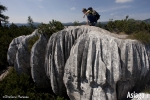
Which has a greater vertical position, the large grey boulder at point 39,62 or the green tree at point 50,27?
the green tree at point 50,27

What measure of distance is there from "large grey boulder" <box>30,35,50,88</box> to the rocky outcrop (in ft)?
4.44

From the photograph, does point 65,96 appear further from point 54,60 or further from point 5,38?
point 5,38

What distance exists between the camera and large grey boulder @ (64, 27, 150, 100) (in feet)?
37.4

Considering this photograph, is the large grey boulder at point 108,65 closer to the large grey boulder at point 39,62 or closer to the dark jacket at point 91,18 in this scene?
the dark jacket at point 91,18

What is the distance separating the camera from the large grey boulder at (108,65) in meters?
11.4

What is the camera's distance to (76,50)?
12500 mm

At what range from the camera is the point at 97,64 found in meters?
11.8

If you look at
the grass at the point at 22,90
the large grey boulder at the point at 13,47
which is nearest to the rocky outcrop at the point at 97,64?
the grass at the point at 22,90

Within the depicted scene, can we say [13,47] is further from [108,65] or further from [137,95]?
[137,95]

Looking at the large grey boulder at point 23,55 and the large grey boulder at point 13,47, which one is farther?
the large grey boulder at point 13,47

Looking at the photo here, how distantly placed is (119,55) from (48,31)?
828 cm

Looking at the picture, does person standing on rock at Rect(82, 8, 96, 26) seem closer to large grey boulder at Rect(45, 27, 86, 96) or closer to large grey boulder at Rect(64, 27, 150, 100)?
large grey boulder at Rect(45, 27, 86, 96)

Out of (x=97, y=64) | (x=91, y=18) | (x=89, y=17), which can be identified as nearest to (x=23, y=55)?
(x=89, y=17)

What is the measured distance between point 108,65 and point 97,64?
2.84ft
